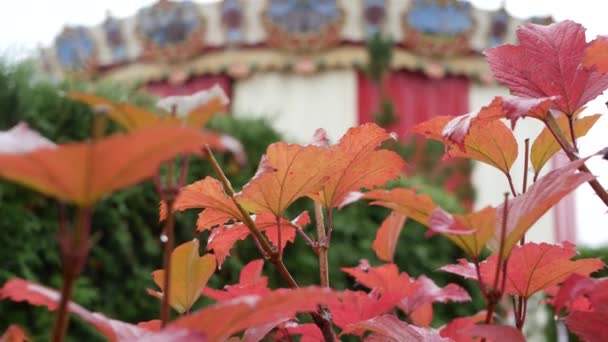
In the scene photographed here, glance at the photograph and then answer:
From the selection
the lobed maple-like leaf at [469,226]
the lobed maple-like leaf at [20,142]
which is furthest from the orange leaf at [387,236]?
the lobed maple-like leaf at [20,142]

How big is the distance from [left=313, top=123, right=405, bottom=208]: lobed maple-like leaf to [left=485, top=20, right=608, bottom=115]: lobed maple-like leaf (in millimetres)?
82

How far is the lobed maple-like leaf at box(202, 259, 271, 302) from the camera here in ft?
1.45

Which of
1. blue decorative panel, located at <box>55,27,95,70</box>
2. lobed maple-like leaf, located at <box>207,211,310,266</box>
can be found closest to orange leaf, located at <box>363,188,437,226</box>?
lobed maple-like leaf, located at <box>207,211,310,266</box>

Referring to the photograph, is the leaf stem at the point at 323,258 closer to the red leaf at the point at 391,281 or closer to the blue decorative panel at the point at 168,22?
the red leaf at the point at 391,281

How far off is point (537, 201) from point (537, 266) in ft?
0.29

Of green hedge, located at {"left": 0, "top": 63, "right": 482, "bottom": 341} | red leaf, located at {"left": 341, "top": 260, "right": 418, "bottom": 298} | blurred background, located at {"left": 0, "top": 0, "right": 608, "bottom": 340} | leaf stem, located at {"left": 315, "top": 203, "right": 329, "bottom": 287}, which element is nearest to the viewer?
leaf stem, located at {"left": 315, "top": 203, "right": 329, "bottom": 287}

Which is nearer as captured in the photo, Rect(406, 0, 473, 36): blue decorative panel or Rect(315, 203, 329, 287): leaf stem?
Rect(315, 203, 329, 287): leaf stem

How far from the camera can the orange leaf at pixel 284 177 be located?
38 cm

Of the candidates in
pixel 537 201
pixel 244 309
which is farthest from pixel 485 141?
pixel 244 309

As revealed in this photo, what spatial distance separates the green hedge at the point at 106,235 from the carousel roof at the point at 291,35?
3.96m

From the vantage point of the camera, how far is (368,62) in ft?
19.0

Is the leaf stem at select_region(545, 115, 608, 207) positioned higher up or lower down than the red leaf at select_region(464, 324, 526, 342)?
higher up

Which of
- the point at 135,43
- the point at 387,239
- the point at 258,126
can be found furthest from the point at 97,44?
the point at 387,239

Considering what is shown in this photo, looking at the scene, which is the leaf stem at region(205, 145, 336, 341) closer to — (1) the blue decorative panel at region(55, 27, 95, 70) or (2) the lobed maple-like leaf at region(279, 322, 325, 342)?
(2) the lobed maple-like leaf at region(279, 322, 325, 342)
